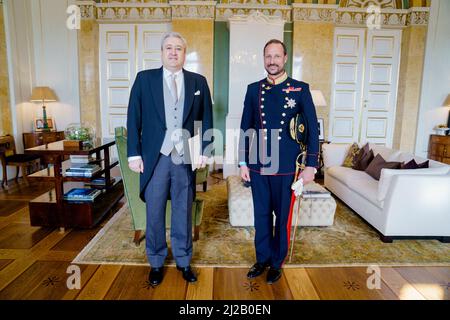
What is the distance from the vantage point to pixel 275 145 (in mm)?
2131

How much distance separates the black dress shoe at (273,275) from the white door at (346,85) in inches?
187

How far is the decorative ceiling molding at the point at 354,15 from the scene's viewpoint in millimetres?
Answer: 5867

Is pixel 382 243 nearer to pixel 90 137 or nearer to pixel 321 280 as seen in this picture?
pixel 321 280

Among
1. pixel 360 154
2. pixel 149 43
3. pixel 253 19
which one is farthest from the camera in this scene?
pixel 149 43

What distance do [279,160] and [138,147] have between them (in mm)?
917

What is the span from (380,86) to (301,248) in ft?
16.0

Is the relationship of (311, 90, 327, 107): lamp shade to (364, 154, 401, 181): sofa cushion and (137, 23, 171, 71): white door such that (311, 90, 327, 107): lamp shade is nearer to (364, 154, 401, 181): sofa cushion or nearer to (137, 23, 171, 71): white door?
(364, 154, 401, 181): sofa cushion

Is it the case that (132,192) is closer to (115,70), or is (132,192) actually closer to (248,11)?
(115,70)

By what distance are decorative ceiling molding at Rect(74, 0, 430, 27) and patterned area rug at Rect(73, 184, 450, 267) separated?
409cm

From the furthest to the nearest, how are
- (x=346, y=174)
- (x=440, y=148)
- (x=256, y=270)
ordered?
1. (x=440, y=148)
2. (x=346, y=174)
3. (x=256, y=270)

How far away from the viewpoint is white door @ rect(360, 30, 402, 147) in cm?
628

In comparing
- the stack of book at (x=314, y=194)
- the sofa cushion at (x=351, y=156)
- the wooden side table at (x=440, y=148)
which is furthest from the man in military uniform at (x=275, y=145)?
the wooden side table at (x=440, y=148)

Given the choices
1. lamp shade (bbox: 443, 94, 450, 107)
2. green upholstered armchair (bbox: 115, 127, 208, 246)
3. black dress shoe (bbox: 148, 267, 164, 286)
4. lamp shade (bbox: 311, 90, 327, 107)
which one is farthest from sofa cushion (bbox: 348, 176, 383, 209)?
lamp shade (bbox: 443, 94, 450, 107)

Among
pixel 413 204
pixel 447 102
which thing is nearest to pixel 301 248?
pixel 413 204
